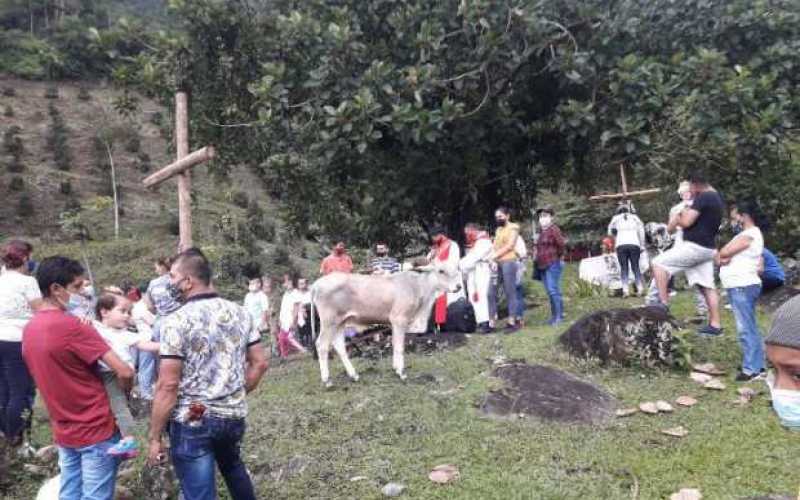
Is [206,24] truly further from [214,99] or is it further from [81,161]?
[81,161]

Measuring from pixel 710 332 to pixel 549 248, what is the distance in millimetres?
2968

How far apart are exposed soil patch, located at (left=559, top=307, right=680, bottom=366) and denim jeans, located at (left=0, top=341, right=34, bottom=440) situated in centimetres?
605

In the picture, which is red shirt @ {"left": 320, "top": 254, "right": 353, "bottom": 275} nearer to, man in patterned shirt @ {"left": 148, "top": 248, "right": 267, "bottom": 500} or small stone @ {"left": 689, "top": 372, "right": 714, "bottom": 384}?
small stone @ {"left": 689, "top": 372, "right": 714, "bottom": 384}

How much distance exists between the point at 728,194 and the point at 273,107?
28.1 ft

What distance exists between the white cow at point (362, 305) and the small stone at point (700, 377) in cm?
333

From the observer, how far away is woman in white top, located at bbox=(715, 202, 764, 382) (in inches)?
287

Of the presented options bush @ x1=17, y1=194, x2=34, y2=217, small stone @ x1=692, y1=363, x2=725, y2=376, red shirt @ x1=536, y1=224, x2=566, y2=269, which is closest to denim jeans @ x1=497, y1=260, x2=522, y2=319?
red shirt @ x1=536, y1=224, x2=566, y2=269

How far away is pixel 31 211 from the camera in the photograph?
96.9ft

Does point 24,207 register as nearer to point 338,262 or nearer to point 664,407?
point 338,262

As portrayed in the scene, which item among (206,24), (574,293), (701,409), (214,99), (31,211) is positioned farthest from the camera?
(31,211)

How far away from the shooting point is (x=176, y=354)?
395 cm

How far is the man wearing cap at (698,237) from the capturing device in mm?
7973

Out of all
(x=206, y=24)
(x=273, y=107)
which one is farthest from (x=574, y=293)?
(x=206, y=24)

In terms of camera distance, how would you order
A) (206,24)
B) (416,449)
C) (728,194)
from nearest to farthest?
(416,449) → (206,24) → (728,194)
